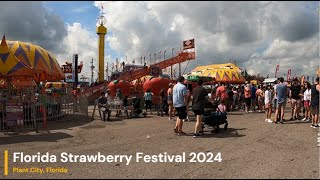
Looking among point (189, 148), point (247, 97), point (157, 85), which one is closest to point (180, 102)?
point (189, 148)

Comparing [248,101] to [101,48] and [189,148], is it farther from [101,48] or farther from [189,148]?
[101,48]

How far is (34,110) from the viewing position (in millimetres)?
11633

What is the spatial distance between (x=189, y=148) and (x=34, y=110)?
253 inches

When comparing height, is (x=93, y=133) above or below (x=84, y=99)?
below

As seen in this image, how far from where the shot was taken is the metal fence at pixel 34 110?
38.5 feet

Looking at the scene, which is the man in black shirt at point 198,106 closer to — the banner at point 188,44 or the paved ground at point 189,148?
the paved ground at point 189,148

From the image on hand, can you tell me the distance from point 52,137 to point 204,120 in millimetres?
4754

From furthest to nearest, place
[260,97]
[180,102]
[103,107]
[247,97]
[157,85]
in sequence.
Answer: [157,85], [260,97], [247,97], [103,107], [180,102]

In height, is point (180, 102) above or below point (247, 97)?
below

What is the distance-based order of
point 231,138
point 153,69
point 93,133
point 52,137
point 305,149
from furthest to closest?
point 153,69 → point 93,133 → point 52,137 → point 231,138 → point 305,149

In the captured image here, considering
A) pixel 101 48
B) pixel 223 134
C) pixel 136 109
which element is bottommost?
pixel 223 134

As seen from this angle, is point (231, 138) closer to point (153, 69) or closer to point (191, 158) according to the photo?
point (191, 158)

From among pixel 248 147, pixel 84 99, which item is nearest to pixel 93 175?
pixel 248 147

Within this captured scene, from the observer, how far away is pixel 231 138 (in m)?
9.24
